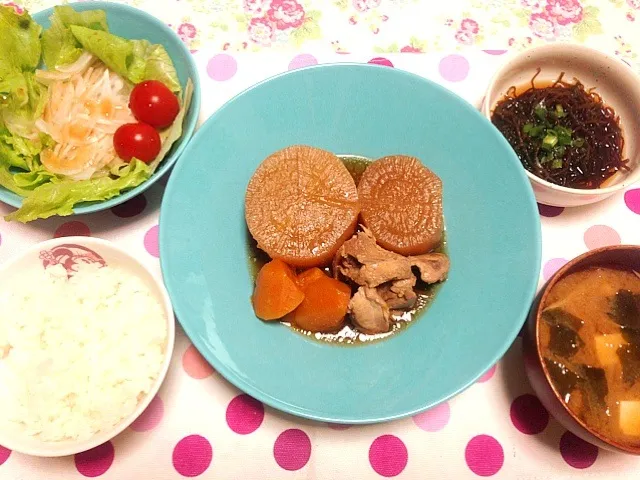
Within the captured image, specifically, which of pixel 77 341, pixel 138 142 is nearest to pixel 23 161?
pixel 138 142

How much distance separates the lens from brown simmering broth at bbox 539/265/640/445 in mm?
1959

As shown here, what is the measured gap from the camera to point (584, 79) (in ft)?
8.55

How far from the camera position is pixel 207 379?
2.23 meters

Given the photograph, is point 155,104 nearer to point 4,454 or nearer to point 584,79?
point 4,454

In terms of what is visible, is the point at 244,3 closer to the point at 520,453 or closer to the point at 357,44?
the point at 357,44

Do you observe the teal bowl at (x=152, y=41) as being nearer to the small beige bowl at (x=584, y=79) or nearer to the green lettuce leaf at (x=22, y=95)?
the green lettuce leaf at (x=22, y=95)

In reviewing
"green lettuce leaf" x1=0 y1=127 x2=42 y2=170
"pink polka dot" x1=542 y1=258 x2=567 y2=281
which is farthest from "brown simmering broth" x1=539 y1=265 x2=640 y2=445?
"green lettuce leaf" x1=0 y1=127 x2=42 y2=170

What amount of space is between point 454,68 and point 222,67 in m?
1.25

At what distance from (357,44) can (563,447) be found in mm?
2216

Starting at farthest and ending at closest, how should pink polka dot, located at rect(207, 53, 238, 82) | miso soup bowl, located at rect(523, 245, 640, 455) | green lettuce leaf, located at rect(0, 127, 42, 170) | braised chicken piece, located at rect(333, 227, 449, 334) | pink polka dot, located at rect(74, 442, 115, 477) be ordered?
pink polka dot, located at rect(207, 53, 238, 82) → green lettuce leaf, located at rect(0, 127, 42, 170) → braised chicken piece, located at rect(333, 227, 449, 334) → pink polka dot, located at rect(74, 442, 115, 477) → miso soup bowl, located at rect(523, 245, 640, 455)

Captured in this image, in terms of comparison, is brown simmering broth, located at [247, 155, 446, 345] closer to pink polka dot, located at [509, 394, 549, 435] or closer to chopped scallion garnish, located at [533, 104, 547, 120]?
pink polka dot, located at [509, 394, 549, 435]

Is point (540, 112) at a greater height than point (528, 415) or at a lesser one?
greater

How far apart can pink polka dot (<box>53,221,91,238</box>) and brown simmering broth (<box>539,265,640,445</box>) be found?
206 centimetres

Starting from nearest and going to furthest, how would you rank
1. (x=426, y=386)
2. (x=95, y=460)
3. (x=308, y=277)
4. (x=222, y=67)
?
(x=426, y=386)
(x=95, y=460)
(x=308, y=277)
(x=222, y=67)
